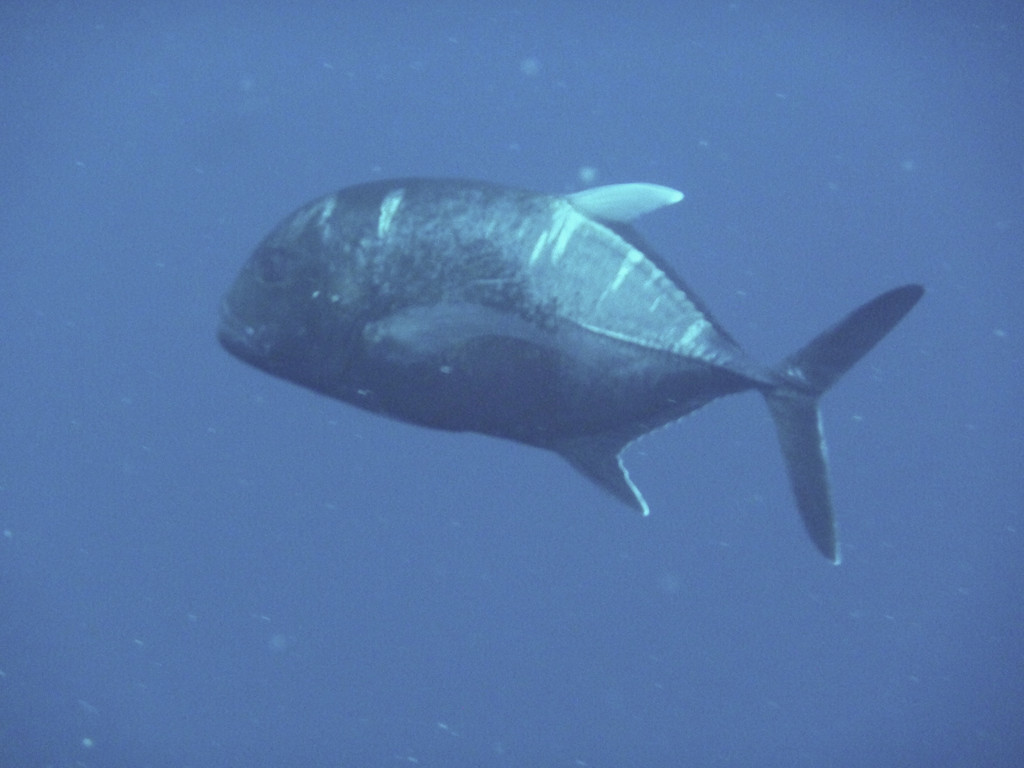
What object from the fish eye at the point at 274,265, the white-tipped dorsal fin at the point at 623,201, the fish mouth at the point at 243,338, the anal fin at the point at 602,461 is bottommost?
the anal fin at the point at 602,461

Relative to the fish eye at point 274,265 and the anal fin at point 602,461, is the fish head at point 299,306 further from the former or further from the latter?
the anal fin at point 602,461

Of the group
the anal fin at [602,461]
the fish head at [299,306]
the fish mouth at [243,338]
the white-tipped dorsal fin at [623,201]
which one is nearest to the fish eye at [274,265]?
the fish head at [299,306]

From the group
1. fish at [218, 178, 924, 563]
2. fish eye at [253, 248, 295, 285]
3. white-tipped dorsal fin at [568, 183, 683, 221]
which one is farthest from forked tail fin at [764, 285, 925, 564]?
fish eye at [253, 248, 295, 285]

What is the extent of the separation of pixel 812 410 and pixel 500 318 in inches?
42.2

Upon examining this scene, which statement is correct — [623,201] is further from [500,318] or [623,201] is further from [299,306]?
[299,306]

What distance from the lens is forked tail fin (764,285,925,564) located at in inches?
109

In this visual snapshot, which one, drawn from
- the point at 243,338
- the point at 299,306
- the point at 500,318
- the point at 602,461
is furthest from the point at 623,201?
the point at 243,338

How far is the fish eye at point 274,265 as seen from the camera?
2768mm

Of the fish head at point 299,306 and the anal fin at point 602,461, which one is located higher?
the fish head at point 299,306

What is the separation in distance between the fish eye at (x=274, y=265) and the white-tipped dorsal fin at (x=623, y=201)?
94 cm

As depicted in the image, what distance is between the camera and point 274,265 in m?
2.78

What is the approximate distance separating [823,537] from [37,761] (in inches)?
531

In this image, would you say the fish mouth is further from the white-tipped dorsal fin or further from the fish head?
the white-tipped dorsal fin

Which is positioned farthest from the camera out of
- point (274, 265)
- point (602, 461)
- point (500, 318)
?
point (602, 461)
